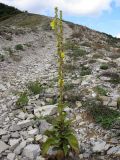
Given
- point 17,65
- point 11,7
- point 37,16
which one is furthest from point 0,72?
point 11,7

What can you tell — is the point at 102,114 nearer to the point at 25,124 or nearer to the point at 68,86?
the point at 25,124

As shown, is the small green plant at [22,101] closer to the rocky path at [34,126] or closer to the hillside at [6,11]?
the rocky path at [34,126]

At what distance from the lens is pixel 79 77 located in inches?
650

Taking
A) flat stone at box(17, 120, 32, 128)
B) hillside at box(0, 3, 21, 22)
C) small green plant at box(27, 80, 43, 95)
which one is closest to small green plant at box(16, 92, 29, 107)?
small green plant at box(27, 80, 43, 95)

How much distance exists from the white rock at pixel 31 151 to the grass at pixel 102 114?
2337 millimetres

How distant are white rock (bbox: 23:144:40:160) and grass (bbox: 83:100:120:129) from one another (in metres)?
2.34

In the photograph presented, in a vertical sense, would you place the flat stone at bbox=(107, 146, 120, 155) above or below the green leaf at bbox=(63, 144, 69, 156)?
below

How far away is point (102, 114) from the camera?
11.6 metres

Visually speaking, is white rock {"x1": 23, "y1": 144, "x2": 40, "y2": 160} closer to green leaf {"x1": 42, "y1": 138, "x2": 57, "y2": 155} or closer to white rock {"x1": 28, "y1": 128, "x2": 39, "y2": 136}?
green leaf {"x1": 42, "y1": 138, "x2": 57, "y2": 155}

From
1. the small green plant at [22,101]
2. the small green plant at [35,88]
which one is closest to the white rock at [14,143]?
the small green plant at [22,101]

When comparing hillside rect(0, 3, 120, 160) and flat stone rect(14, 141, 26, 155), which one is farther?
hillside rect(0, 3, 120, 160)

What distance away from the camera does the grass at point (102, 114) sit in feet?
35.9

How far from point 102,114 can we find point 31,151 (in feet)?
10.1

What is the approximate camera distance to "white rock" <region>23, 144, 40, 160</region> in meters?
9.41
